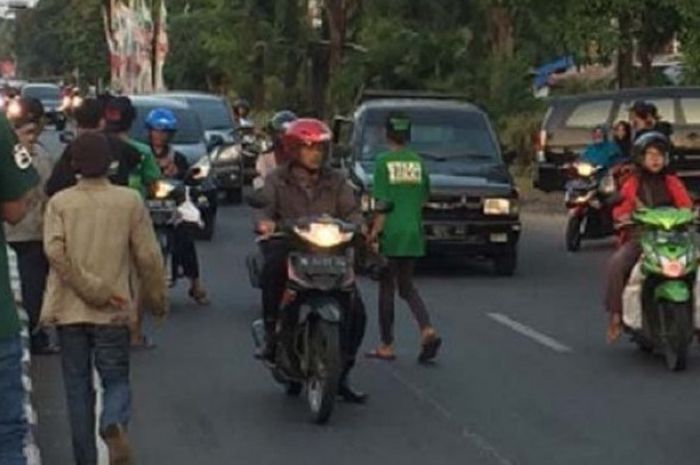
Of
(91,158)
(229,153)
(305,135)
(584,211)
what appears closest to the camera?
(91,158)

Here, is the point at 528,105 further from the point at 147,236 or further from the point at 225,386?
the point at 147,236

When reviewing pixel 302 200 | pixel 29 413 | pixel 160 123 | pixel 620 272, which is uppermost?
pixel 302 200

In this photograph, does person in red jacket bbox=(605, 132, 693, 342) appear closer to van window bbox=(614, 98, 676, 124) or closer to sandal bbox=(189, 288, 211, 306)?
sandal bbox=(189, 288, 211, 306)

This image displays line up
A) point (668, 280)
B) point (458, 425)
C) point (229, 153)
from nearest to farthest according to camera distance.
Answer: point (458, 425) → point (668, 280) → point (229, 153)

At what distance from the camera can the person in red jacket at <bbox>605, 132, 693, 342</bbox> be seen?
1324 centimetres

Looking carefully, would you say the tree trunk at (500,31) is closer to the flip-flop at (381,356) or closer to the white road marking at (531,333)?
the white road marking at (531,333)

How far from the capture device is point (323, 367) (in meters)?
10.6

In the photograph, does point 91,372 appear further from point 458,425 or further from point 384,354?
point 384,354

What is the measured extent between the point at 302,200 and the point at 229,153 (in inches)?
731

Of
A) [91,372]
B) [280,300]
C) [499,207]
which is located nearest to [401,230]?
[280,300]

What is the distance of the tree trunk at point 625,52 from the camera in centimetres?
3284

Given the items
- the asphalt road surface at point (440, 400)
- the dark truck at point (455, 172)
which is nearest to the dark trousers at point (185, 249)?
the asphalt road surface at point (440, 400)

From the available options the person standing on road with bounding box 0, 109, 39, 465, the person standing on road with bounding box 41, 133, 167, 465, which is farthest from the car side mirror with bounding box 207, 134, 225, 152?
the person standing on road with bounding box 0, 109, 39, 465

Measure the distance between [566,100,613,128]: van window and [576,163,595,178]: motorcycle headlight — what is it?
428 cm
